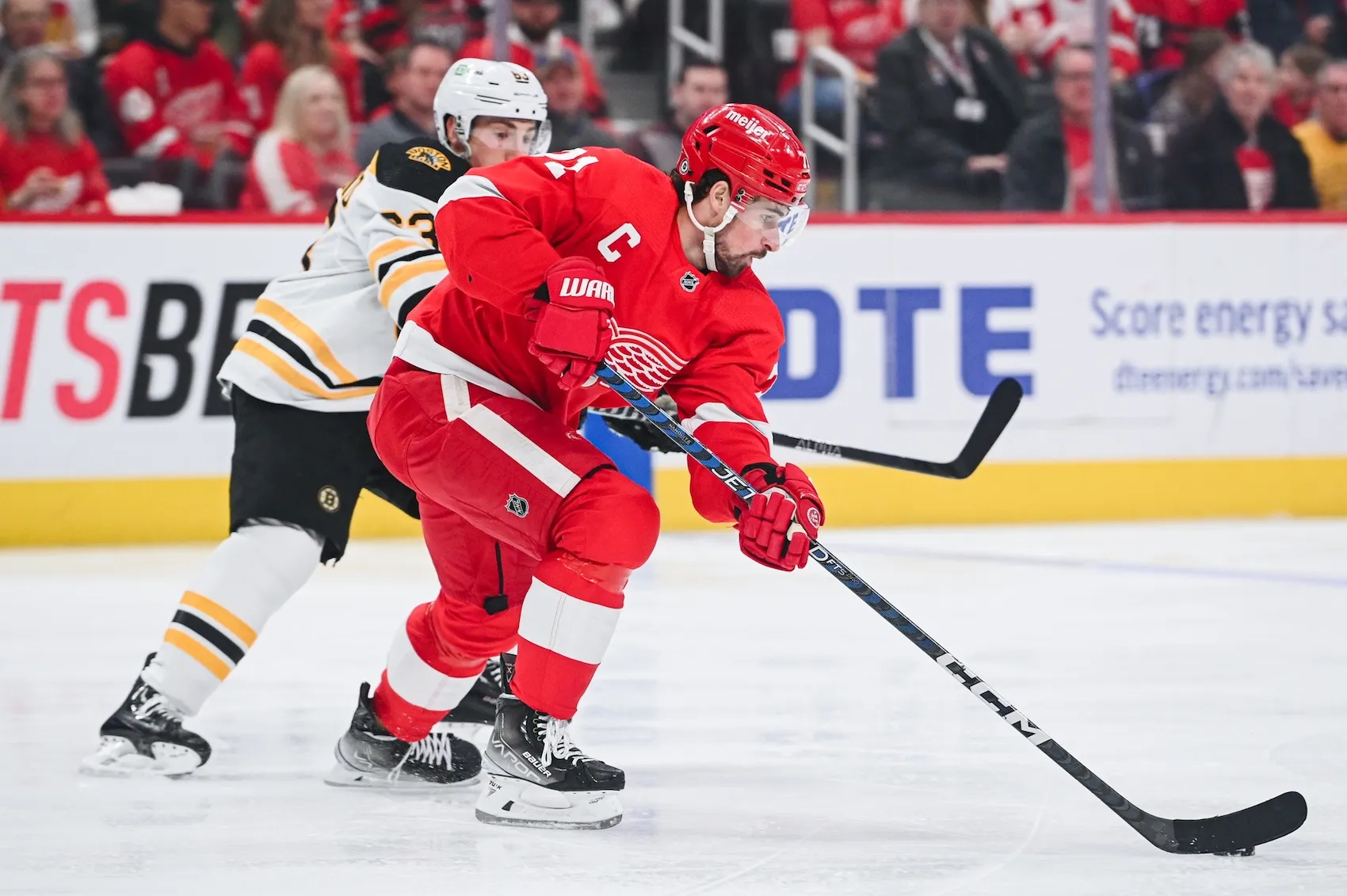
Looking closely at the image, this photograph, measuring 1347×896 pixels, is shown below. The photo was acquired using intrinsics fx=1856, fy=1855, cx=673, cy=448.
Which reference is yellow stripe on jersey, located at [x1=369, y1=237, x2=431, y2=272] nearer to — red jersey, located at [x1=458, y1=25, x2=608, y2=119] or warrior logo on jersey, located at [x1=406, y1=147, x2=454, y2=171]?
warrior logo on jersey, located at [x1=406, y1=147, x2=454, y2=171]

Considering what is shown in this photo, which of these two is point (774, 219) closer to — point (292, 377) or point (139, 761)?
point (292, 377)

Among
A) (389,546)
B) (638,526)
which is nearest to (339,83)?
(389,546)

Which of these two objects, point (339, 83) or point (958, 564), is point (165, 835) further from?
point (339, 83)

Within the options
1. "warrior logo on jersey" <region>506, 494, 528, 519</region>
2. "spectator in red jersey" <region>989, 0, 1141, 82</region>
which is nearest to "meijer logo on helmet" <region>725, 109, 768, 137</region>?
"warrior logo on jersey" <region>506, 494, 528, 519</region>

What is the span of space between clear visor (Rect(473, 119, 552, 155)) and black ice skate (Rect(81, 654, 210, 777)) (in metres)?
1.03

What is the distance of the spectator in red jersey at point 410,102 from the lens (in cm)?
580

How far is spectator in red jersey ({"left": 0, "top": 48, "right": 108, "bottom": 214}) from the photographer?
5.60 m

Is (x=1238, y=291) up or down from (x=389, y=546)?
up

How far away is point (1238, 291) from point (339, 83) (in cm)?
317

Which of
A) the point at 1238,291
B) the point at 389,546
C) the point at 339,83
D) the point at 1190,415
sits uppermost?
the point at 339,83

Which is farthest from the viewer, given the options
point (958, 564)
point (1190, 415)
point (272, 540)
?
point (1190, 415)

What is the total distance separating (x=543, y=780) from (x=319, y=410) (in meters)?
0.79

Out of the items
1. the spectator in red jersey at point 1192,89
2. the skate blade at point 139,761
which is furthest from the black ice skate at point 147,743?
the spectator in red jersey at point 1192,89

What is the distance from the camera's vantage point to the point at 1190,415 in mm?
6492
